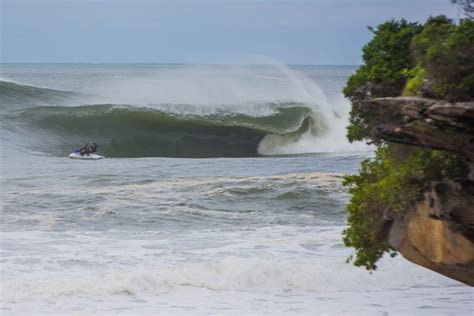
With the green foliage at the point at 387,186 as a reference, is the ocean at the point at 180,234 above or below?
below

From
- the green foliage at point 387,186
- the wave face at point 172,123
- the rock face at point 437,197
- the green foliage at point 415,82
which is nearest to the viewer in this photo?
the rock face at point 437,197

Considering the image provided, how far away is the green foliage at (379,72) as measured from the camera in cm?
841

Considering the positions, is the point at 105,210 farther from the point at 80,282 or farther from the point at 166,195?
the point at 80,282

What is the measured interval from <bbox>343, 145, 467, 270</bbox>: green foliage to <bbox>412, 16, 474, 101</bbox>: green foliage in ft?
2.95

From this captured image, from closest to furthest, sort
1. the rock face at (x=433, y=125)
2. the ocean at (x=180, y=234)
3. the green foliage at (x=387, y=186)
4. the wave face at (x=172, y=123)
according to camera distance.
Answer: the rock face at (x=433, y=125) < the green foliage at (x=387, y=186) < the ocean at (x=180, y=234) < the wave face at (x=172, y=123)

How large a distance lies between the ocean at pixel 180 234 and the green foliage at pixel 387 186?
2784 mm

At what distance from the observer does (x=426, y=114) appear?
23.4 feet

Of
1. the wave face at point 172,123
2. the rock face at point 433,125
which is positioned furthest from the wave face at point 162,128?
the rock face at point 433,125

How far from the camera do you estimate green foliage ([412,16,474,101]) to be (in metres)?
7.12

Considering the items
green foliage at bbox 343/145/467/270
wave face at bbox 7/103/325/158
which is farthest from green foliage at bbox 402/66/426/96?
wave face at bbox 7/103/325/158

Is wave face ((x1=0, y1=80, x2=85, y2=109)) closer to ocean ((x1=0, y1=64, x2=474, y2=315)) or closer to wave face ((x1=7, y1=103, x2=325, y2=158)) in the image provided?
wave face ((x1=7, y1=103, x2=325, y2=158))

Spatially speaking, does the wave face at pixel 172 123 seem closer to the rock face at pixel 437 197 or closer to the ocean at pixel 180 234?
the ocean at pixel 180 234

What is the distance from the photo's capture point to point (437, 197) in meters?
7.79

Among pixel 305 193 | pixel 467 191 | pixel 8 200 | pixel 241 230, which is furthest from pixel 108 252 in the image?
pixel 467 191
